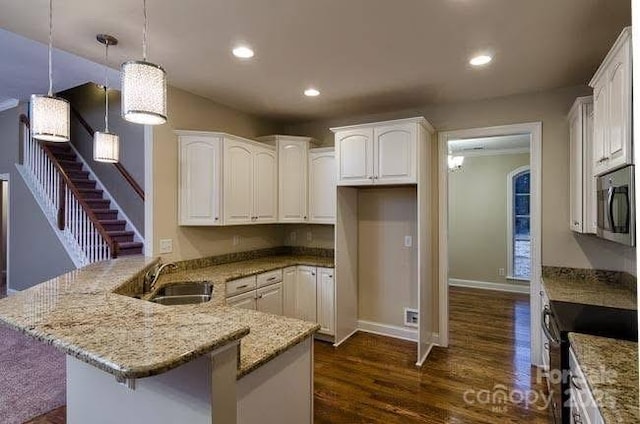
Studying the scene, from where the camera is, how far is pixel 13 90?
5.10 meters

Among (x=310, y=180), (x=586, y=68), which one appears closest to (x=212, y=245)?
(x=310, y=180)

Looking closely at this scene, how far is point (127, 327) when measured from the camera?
3.93 ft

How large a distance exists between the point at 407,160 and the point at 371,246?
1310 mm

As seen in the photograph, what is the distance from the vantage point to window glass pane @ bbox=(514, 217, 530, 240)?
6.55 meters

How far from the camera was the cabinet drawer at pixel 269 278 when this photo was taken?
11.7 feet

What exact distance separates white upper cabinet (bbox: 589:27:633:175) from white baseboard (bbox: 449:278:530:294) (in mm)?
4794

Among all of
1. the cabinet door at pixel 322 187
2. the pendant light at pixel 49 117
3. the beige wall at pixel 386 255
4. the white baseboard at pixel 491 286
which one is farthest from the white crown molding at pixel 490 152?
the pendant light at pixel 49 117

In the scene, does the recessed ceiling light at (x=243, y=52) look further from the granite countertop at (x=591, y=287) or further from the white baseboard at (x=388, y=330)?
the white baseboard at (x=388, y=330)

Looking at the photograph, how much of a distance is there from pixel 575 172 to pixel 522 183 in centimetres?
395

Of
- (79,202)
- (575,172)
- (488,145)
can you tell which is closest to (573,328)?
(575,172)

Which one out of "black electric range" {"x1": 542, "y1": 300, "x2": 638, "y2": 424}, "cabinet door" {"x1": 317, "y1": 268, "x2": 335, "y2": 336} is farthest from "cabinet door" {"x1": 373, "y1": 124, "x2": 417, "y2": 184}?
"black electric range" {"x1": 542, "y1": 300, "x2": 638, "y2": 424}

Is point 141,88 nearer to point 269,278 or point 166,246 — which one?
point 166,246

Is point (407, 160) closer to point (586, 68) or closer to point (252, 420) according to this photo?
point (586, 68)

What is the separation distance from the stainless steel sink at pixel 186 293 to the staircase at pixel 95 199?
8.30 ft
